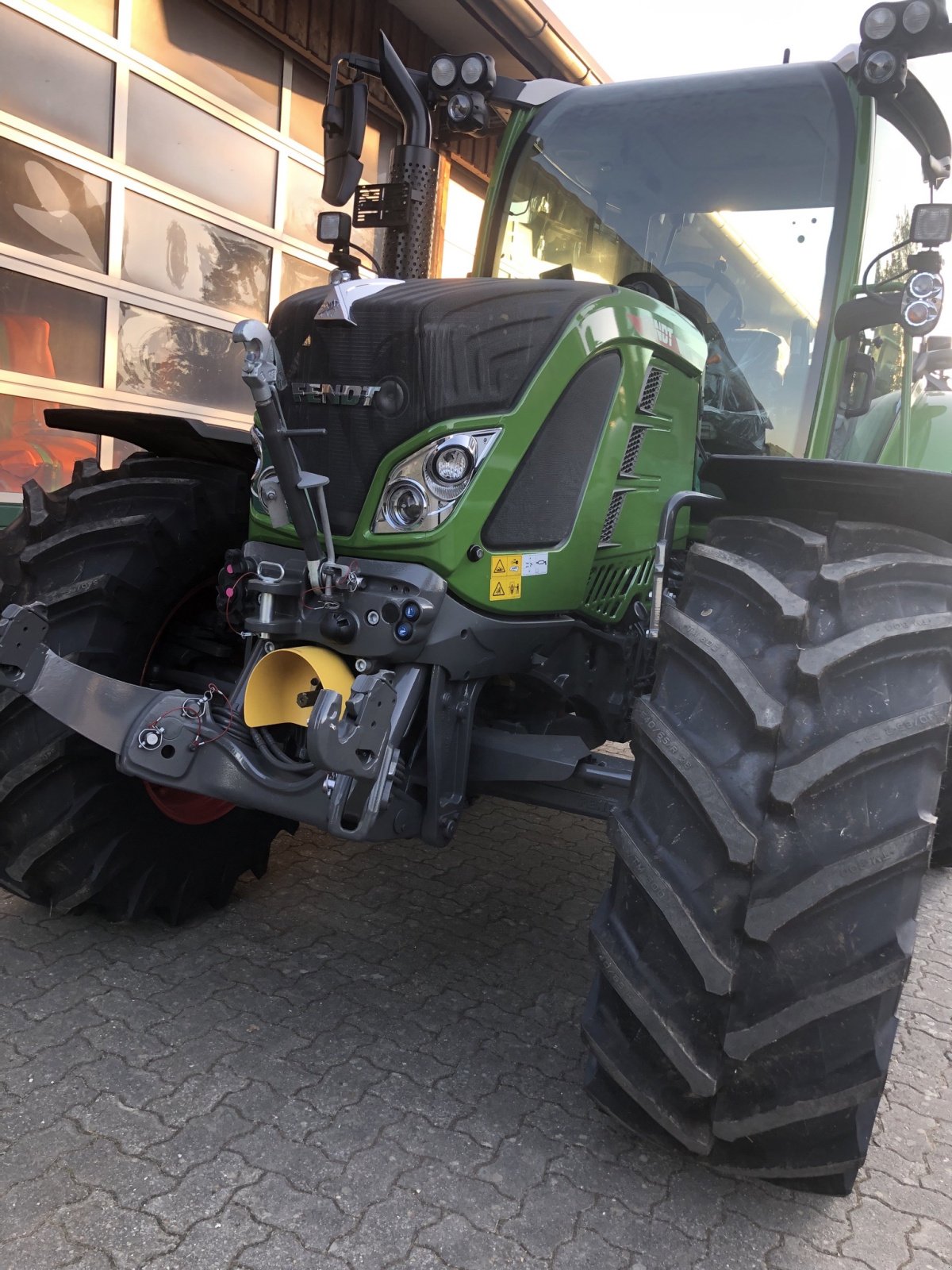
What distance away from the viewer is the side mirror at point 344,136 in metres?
2.39

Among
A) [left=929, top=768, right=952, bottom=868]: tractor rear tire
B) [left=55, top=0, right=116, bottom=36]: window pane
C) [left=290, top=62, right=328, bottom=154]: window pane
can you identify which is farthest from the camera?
[left=290, top=62, right=328, bottom=154]: window pane

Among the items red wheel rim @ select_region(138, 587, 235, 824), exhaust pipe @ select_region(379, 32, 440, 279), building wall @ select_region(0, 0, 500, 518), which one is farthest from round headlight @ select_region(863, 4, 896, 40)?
building wall @ select_region(0, 0, 500, 518)

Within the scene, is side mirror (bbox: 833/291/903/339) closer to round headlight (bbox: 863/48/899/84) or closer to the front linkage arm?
round headlight (bbox: 863/48/899/84)

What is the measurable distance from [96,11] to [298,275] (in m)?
2.06

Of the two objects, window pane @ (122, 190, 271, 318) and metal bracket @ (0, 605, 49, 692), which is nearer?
metal bracket @ (0, 605, 49, 692)

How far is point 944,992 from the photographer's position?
112 inches

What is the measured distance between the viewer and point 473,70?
299 cm

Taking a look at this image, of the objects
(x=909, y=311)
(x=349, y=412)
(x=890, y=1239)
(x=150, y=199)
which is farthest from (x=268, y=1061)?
(x=150, y=199)

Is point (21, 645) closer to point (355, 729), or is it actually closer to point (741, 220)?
point (355, 729)

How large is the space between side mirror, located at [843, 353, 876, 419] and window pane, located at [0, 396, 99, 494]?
11.6 feet

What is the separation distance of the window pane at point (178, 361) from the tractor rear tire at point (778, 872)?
4774 millimetres

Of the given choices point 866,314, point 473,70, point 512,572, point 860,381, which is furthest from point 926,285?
point 473,70

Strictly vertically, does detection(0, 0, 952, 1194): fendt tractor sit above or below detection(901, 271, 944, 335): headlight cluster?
below

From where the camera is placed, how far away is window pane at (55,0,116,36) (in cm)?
503
